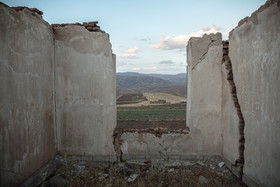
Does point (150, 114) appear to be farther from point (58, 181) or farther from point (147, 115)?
point (58, 181)

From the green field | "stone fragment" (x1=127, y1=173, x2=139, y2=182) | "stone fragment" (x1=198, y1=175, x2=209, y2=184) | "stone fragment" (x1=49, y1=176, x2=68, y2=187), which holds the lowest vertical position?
the green field

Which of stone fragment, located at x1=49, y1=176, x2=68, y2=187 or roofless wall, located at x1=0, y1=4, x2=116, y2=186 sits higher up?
roofless wall, located at x1=0, y1=4, x2=116, y2=186

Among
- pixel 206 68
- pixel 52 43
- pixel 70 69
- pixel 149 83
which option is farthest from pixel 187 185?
pixel 149 83

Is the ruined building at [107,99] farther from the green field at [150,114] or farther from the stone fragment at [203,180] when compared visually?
the green field at [150,114]

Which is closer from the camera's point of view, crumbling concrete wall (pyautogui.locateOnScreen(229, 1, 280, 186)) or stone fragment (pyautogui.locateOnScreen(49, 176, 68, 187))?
crumbling concrete wall (pyautogui.locateOnScreen(229, 1, 280, 186))

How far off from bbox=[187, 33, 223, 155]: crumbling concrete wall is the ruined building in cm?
3

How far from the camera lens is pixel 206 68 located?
474 cm

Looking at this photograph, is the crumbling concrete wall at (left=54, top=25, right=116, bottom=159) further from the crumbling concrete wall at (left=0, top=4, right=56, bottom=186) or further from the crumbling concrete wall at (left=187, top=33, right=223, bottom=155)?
the crumbling concrete wall at (left=187, top=33, right=223, bottom=155)

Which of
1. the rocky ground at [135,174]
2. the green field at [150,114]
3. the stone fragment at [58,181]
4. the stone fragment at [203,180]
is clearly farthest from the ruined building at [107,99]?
the green field at [150,114]

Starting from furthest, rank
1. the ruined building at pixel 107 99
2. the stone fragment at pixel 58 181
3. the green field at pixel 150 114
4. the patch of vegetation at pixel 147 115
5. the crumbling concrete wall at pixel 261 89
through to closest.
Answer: the patch of vegetation at pixel 147 115
the green field at pixel 150 114
the stone fragment at pixel 58 181
the ruined building at pixel 107 99
the crumbling concrete wall at pixel 261 89

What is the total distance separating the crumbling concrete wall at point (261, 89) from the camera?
9.43 ft

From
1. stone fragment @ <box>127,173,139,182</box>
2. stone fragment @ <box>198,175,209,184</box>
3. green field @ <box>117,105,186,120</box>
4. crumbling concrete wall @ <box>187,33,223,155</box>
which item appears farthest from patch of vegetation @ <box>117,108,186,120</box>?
stone fragment @ <box>198,175,209,184</box>

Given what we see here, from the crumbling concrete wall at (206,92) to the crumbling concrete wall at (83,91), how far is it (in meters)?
2.20

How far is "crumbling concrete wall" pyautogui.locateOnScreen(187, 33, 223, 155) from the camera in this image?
4715mm
